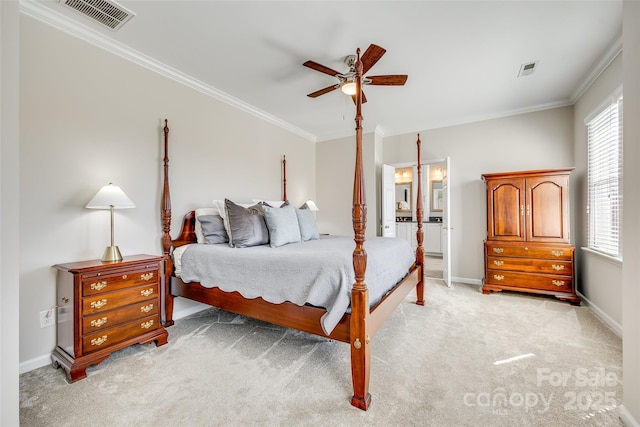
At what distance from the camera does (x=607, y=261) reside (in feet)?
9.17

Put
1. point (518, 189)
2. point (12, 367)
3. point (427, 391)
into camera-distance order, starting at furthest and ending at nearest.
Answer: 1. point (518, 189)
2. point (427, 391)
3. point (12, 367)

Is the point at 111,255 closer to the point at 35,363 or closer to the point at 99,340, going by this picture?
the point at 99,340

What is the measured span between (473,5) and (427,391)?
274 cm

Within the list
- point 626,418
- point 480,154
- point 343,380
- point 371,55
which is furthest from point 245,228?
point 480,154

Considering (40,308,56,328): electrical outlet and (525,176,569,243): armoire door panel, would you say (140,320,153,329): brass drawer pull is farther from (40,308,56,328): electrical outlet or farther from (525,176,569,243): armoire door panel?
(525,176,569,243): armoire door panel

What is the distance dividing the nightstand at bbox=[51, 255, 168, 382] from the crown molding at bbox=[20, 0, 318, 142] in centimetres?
189

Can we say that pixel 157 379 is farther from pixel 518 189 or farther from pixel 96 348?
pixel 518 189

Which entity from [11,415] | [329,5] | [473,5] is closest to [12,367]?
[11,415]

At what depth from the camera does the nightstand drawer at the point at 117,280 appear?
1.92 m

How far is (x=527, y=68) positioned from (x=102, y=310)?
4.52 meters

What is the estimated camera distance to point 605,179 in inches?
115

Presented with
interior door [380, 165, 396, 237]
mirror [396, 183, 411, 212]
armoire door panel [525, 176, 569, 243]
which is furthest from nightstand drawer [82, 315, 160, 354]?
mirror [396, 183, 411, 212]

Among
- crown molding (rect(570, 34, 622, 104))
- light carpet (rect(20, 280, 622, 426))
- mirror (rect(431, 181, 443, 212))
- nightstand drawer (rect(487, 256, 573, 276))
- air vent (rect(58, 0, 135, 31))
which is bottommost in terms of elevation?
light carpet (rect(20, 280, 622, 426))

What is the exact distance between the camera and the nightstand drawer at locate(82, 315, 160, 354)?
1.92 meters
